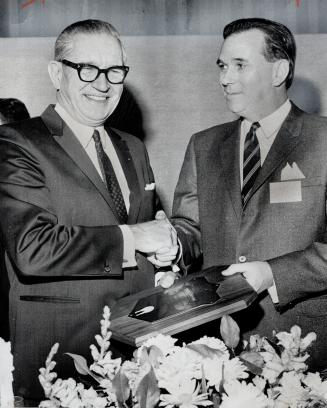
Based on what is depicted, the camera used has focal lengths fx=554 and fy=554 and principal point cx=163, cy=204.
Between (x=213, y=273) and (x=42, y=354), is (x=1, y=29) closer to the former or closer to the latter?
(x=42, y=354)

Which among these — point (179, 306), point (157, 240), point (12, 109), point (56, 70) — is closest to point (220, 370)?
point (179, 306)

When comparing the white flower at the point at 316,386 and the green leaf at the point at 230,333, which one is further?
the green leaf at the point at 230,333

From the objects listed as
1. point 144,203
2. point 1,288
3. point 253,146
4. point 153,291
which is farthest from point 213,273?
point 1,288

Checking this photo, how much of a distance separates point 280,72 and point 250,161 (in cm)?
40

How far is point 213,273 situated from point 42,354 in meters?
0.76

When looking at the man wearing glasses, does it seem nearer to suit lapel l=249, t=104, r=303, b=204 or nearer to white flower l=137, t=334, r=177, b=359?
suit lapel l=249, t=104, r=303, b=204

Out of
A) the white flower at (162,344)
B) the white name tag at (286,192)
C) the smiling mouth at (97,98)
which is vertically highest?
the smiling mouth at (97,98)

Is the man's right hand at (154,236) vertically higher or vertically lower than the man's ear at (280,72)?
lower

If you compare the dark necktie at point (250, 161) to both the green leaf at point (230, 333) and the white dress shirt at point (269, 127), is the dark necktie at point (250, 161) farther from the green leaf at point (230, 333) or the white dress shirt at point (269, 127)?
the green leaf at point (230, 333)

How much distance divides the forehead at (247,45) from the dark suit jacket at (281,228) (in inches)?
11.2

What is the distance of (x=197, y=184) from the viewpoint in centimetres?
238

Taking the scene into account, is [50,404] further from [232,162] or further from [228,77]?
[228,77]

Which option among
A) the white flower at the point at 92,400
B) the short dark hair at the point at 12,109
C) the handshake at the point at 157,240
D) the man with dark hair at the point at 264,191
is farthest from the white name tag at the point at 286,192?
the short dark hair at the point at 12,109

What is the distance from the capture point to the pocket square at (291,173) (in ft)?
7.03
